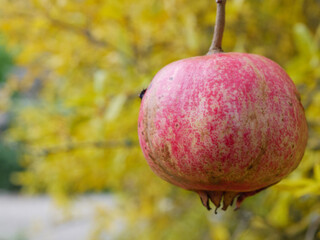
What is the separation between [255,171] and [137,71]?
0.73m

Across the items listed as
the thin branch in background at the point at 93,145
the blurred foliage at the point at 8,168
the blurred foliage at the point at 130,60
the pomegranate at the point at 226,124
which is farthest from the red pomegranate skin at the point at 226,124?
the blurred foliage at the point at 8,168

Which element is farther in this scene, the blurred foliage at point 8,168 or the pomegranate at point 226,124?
the blurred foliage at point 8,168

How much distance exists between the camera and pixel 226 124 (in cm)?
35

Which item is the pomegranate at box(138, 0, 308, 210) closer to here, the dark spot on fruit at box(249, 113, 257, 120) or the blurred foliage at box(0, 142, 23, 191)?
the dark spot on fruit at box(249, 113, 257, 120)

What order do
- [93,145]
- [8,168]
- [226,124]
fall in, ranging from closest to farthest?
[226,124] → [93,145] → [8,168]

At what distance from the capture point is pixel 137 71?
41.9 inches

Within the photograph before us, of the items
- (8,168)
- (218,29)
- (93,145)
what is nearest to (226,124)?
(218,29)

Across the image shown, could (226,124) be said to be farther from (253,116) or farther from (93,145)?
(93,145)

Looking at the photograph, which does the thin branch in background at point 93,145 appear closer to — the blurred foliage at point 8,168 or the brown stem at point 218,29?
the brown stem at point 218,29

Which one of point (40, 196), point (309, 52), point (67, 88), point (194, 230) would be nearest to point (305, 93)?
point (309, 52)

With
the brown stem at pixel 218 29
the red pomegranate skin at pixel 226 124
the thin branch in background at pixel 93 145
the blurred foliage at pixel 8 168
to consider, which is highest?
the brown stem at pixel 218 29

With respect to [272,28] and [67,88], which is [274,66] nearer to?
[272,28]

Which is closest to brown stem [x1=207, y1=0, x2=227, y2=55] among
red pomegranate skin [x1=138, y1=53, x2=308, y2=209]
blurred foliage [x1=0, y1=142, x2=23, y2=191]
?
red pomegranate skin [x1=138, y1=53, x2=308, y2=209]

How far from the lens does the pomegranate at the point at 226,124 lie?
353 millimetres
